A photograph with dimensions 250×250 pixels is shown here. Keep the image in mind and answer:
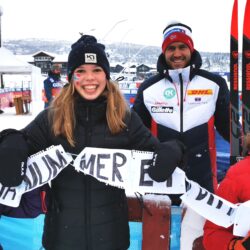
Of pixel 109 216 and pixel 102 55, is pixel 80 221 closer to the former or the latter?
pixel 109 216

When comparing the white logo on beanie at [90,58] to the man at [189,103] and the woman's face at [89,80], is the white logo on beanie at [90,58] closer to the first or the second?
the woman's face at [89,80]

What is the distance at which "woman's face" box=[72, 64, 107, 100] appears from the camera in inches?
77.2

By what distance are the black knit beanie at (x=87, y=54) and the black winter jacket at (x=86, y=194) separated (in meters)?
0.20

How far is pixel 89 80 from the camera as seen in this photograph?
1.98 meters

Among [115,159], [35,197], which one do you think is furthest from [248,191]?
[35,197]

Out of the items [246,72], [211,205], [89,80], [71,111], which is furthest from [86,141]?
[246,72]

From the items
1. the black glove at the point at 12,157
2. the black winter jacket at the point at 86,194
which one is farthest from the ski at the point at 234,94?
the black glove at the point at 12,157

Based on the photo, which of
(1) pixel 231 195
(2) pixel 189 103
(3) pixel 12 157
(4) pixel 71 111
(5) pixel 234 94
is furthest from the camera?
(5) pixel 234 94

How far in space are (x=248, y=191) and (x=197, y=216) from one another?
44 cm

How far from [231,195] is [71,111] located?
926 mm

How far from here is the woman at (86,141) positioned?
189cm

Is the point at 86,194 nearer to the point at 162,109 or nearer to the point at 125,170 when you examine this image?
the point at 125,170

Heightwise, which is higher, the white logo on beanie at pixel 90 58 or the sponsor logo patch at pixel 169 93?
the white logo on beanie at pixel 90 58

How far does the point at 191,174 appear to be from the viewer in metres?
2.87
